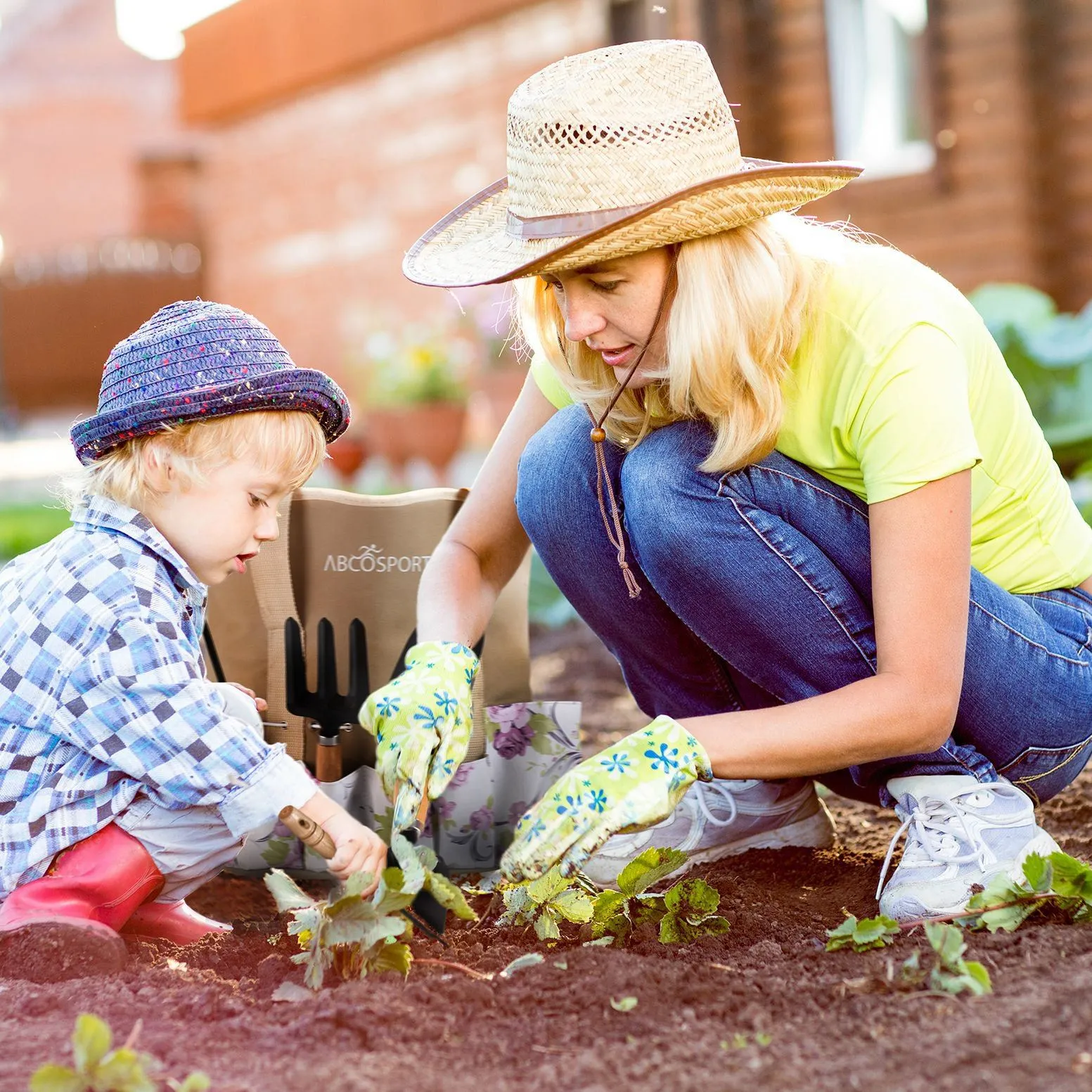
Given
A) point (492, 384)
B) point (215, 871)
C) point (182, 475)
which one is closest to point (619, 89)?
point (182, 475)

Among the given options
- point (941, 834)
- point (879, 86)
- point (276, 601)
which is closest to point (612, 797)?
point (941, 834)

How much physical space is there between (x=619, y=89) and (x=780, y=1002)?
1.03 metres

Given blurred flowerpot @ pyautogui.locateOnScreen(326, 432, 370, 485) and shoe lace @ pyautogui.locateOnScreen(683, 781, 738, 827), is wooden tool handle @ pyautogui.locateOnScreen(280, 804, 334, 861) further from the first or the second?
blurred flowerpot @ pyautogui.locateOnScreen(326, 432, 370, 485)

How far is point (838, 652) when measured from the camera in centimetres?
172

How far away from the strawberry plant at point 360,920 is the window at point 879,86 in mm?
4148

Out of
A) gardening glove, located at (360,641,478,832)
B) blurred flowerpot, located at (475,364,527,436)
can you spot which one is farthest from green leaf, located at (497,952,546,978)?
blurred flowerpot, located at (475,364,527,436)

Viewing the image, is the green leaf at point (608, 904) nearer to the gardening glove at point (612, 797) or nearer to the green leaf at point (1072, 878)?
the gardening glove at point (612, 797)

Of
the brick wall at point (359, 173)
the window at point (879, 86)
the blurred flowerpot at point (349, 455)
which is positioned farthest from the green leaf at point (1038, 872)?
the blurred flowerpot at point (349, 455)

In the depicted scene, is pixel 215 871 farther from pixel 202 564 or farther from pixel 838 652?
pixel 838 652

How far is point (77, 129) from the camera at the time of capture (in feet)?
79.9

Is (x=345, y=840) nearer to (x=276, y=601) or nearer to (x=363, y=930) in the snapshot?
(x=363, y=930)

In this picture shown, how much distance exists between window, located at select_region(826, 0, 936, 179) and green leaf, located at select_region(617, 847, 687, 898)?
3957 millimetres

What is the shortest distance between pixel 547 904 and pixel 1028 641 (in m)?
0.71

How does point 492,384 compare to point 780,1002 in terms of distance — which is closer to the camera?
point 780,1002
